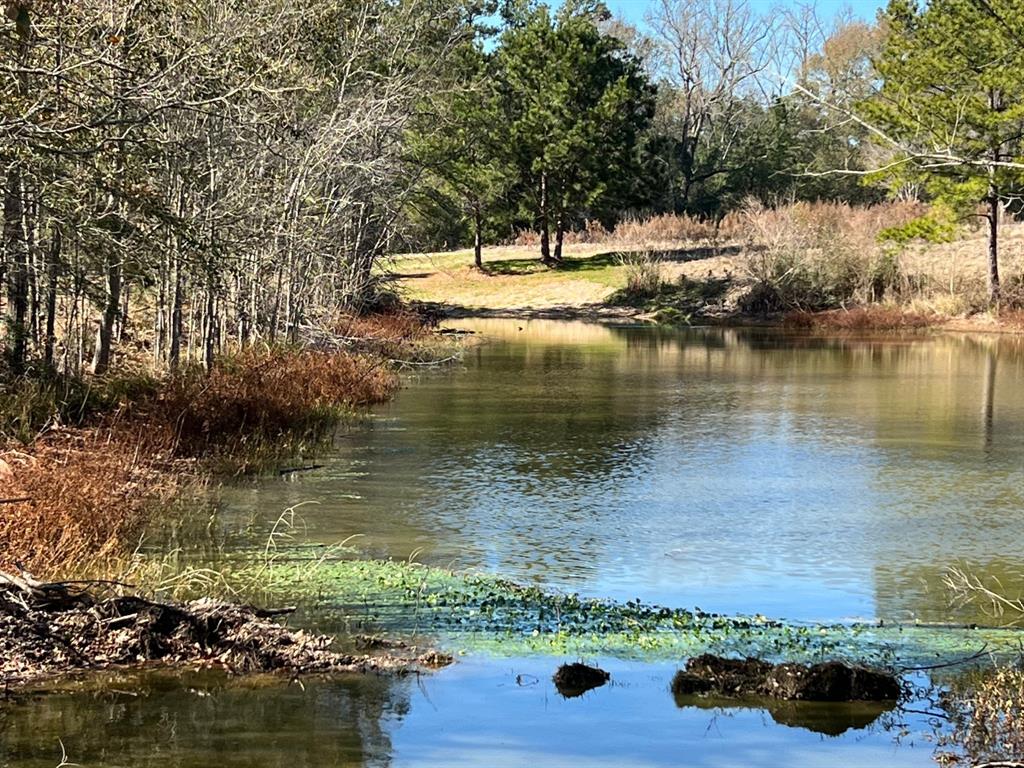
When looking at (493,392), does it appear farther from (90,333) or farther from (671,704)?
(671,704)

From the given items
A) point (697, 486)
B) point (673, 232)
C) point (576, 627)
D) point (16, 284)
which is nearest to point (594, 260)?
point (673, 232)

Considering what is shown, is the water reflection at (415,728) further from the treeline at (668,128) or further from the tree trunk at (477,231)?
the tree trunk at (477,231)

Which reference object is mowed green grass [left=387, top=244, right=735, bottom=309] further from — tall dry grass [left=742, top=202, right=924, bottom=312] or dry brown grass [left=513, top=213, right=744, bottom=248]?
tall dry grass [left=742, top=202, right=924, bottom=312]

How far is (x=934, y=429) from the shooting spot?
57.7 ft

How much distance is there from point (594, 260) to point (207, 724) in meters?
46.4

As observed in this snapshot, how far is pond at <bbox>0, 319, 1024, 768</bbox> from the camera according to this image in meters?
5.81

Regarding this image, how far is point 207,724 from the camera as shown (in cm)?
582

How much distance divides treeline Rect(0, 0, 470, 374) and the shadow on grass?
70.6 ft

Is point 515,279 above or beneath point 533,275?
beneath

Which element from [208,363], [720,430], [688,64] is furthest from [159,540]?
[688,64]

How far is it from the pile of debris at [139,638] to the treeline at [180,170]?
2.63 m

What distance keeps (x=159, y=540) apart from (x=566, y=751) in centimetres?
485

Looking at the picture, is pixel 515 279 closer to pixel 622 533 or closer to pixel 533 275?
pixel 533 275

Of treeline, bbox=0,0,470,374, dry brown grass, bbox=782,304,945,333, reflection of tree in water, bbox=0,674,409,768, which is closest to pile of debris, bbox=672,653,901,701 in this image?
reflection of tree in water, bbox=0,674,409,768
